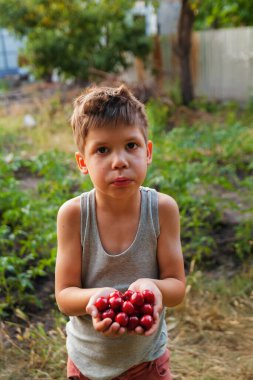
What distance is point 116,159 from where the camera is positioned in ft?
4.94

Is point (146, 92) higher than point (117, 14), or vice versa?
point (117, 14)

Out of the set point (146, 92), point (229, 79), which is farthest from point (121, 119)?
point (229, 79)

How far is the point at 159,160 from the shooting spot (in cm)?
500

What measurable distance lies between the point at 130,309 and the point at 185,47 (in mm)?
10457

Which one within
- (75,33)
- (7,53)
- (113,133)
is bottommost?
(7,53)

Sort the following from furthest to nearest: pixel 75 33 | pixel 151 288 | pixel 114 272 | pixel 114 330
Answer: pixel 75 33
pixel 114 272
pixel 151 288
pixel 114 330

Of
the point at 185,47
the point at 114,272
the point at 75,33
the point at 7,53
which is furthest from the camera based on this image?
the point at 7,53

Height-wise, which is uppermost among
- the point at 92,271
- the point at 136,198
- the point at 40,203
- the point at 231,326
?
the point at 136,198

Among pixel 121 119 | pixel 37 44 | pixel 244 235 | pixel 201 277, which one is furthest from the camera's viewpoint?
pixel 37 44

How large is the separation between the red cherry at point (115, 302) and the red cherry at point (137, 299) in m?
0.03

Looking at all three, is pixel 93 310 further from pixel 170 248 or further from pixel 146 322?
pixel 170 248

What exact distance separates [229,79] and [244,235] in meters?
9.24

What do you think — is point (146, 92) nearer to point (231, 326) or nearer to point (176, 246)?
point (231, 326)

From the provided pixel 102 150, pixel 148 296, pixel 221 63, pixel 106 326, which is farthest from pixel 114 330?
pixel 221 63
